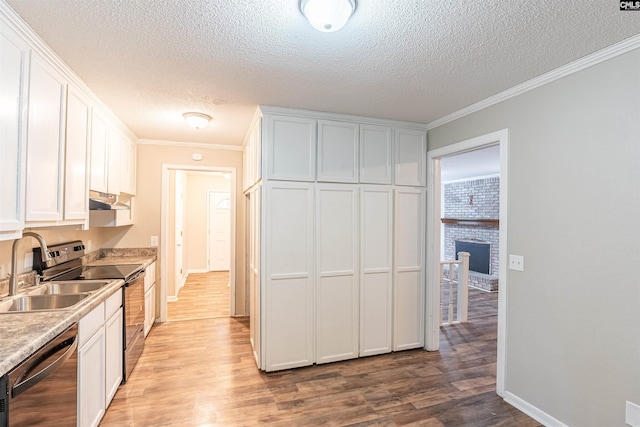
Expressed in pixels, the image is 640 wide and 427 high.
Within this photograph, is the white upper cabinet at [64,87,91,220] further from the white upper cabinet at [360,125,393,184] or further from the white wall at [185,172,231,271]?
the white wall at [185,172,231,271]

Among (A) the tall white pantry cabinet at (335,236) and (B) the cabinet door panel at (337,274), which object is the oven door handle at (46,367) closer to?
(A) the tall white pantry cabinet at (335,236)

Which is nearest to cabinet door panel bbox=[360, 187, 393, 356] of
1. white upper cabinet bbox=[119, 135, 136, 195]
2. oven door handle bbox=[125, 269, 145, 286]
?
oven door handle bbox=[125, 269, 145, 286]

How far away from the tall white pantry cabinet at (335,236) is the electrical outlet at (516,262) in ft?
3.47

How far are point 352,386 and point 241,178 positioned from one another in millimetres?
3054

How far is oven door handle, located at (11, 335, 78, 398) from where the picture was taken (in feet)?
4.12

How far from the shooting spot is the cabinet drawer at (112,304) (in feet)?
7.37

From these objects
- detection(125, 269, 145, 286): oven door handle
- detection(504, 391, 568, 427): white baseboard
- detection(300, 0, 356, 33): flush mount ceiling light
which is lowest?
detection(504, 391, 568, 427): white baseboard

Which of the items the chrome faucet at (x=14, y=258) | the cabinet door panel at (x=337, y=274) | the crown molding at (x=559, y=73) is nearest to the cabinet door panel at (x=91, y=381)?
the chrome faucet at (x=14, y=258)

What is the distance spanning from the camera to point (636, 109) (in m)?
1.76

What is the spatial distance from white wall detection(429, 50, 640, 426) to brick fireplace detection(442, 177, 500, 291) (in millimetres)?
4563

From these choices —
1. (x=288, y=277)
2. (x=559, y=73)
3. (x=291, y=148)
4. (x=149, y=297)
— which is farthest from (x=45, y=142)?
(x=559, y=73)

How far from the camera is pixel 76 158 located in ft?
7.46

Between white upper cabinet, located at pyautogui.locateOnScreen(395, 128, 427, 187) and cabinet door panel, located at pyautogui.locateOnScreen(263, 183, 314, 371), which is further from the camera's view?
white upper cabinet, located at pyautogui.locateOnScreen(395, 128, 427, 187)

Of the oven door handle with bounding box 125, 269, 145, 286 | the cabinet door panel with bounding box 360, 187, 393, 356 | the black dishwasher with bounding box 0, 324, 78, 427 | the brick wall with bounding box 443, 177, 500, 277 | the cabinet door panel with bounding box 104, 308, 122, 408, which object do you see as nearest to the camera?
the black dishwasher with bounding box 0, 324, 78, 427
